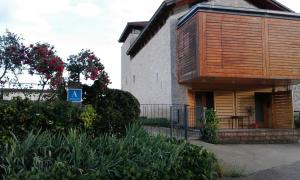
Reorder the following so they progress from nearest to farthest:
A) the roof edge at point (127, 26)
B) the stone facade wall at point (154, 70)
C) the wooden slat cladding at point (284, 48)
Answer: the wooden slat cladding at point (284, 48) < the stone facade wall at point (154, 70) < the roof edge at point (127, 26)

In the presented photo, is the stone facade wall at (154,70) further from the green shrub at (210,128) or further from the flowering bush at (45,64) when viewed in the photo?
the flowering bush at (45,64)

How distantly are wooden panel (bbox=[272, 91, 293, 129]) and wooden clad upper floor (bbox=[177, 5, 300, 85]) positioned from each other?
225 centimetres

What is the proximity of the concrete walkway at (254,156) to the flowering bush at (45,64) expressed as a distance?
4.74 m

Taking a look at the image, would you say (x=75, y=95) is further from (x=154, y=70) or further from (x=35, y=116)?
(x=154, y=70)

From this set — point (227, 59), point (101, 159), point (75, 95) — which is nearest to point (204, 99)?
point (227, 59)

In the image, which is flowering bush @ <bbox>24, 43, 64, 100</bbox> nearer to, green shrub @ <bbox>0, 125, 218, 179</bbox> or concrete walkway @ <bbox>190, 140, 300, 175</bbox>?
green shrub @ <bbox>0, 125, 218, 179</bbox>

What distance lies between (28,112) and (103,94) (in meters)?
2.23

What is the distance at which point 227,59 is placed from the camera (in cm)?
1462

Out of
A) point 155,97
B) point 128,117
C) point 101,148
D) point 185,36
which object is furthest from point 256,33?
point 101,148

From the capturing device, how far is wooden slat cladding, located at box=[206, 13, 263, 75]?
47.5 ft

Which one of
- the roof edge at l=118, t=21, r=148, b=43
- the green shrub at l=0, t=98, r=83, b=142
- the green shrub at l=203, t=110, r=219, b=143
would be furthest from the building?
the green shrub at l=0, t=98, r=83, b=142

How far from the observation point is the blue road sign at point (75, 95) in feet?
27.7

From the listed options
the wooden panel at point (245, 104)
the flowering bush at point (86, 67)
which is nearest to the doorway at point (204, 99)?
the wooden panel at point (245, 104)

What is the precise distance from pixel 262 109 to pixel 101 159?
16.0m
